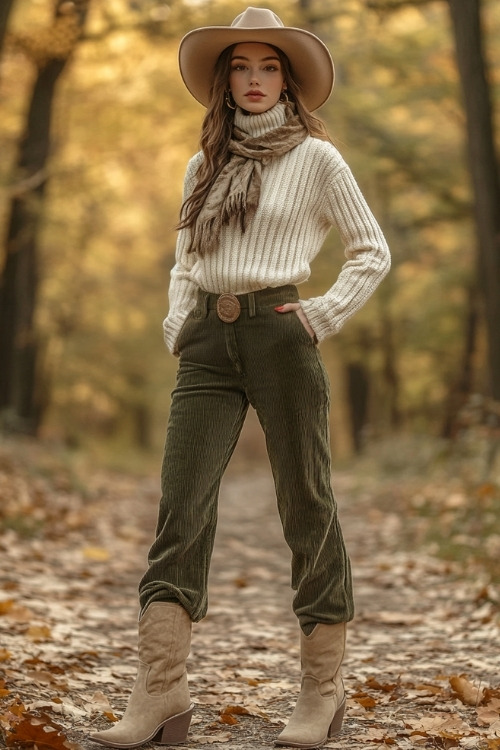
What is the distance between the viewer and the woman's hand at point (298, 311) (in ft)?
11.1

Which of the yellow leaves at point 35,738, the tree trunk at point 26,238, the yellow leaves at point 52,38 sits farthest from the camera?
the tree trunk at point 26,238

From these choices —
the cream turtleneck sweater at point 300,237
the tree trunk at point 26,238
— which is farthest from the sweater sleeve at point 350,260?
the tree trunk at point 26,238

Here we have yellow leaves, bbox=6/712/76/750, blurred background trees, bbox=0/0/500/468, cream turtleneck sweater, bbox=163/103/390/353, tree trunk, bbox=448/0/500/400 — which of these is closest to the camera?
yellow leaves, bbox=6/712/76/750

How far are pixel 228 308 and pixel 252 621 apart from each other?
2.97 metres

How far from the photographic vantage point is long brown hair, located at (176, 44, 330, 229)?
3.54 meters

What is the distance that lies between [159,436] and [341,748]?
32.4 m

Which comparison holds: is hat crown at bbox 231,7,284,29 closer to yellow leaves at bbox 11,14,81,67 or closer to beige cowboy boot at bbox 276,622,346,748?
beige cowboy boot at bbox 276,622,346,748

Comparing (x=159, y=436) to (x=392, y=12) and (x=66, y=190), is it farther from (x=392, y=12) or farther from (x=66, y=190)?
A: (x=392, y=12)

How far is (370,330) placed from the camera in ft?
68.8

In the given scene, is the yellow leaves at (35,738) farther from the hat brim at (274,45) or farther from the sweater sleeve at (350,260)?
the hat brim at (274,45)

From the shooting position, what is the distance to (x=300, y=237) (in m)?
A: 3.47

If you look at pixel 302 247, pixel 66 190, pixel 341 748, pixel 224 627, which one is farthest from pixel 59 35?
pixel 341 748

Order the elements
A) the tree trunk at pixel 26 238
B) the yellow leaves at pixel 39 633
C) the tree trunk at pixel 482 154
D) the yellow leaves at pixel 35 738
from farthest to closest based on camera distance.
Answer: the tree trunk at pixel 26 238, the tree trunk at pixel 482 154, the yellow leaves at pixel 39 633, the yellow leaves at pixel 35 738

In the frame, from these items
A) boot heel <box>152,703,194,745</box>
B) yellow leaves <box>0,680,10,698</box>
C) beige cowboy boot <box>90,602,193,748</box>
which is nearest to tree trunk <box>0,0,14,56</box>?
yellow leaves <box>0,680,10,698</box>
